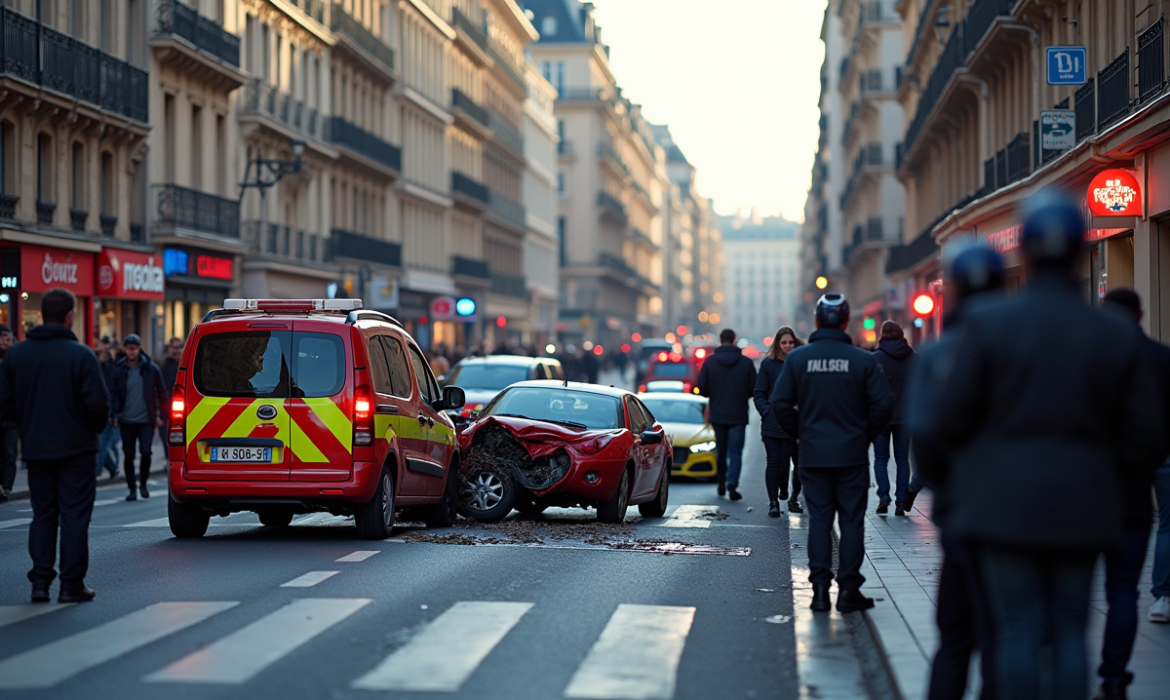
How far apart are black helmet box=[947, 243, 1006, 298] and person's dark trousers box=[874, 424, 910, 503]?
10339mm

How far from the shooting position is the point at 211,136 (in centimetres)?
3991

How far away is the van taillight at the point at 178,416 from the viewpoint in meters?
13.5

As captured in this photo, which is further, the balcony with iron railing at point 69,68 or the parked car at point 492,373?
the balcony with iron railing at point 69,68

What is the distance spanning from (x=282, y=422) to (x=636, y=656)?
19.7 feet

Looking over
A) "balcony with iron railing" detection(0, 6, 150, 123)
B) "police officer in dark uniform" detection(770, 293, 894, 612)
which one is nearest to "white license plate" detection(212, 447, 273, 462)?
"police officer in dark uniform" detection(770, 293, 894, 612)

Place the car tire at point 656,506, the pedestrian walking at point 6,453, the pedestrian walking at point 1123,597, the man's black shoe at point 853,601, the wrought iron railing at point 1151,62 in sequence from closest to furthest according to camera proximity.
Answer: the pedestrian walking at point 1123,597
the man's black shoe at point 853,601
the car tire at point 656,506
the pedestrian walking at point 6,453
the wrought iron railing at point 1151,62

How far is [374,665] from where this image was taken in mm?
7641

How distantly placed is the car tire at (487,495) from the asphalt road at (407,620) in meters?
0.94

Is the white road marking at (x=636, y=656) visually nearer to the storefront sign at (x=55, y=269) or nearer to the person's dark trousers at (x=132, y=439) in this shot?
the person's dark trousers at (x=132, y=439)

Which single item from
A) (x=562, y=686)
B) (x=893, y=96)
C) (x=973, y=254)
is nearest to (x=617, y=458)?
(x=562, y=686)

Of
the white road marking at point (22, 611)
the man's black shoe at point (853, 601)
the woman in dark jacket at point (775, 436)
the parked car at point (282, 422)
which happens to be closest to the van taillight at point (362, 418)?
the parked car at point (282, 422)

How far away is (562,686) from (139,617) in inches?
117

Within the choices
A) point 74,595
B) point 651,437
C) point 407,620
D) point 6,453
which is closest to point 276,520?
point 651,437

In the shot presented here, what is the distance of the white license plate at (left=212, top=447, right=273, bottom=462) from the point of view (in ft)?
43.9
